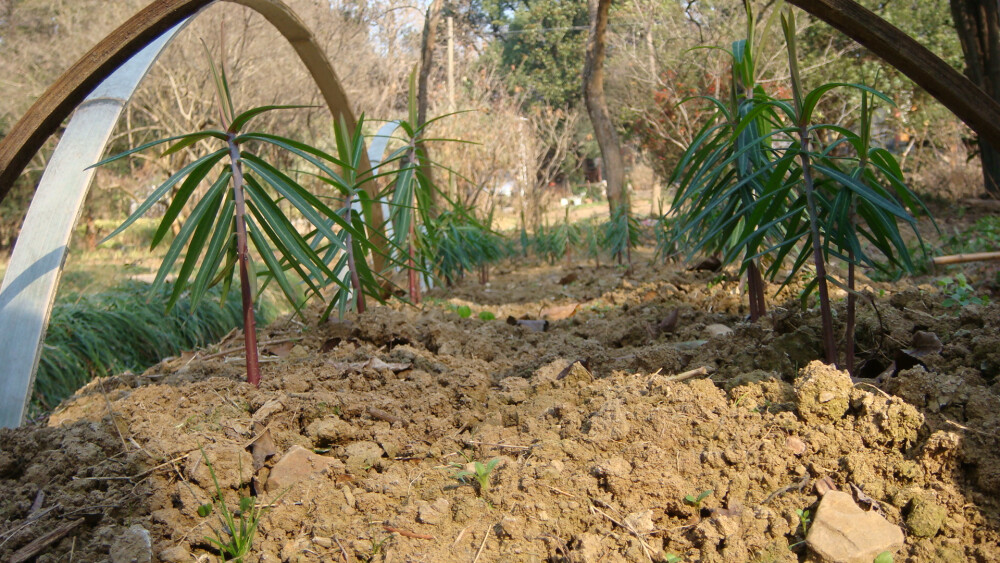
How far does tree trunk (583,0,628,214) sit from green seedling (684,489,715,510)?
5.79 meters

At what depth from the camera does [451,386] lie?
2.39m

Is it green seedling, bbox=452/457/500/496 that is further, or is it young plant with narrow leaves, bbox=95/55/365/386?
young plant with narrow leaves, bbox=95/55/365/386

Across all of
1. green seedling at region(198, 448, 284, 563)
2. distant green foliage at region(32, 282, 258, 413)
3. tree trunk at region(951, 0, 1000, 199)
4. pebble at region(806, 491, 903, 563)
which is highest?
tree trunk at region(951, 0, 1000, 199)

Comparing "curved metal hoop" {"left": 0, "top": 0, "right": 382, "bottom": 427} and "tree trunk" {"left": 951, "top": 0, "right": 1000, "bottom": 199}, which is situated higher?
"tree trunk" {"left": 951, "top": 0, "right": 1000, "bottom": 199}

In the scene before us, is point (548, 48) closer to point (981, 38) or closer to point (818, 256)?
point (981, 38)

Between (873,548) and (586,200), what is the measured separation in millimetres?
22188

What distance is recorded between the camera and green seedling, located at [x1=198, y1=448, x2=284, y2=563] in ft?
5.16

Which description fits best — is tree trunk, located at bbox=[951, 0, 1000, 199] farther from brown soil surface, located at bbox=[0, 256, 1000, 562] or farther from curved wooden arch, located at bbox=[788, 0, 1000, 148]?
curved wooden arch, located at bbox=[788, 0, 1000, 148]

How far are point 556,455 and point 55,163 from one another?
6.31ft

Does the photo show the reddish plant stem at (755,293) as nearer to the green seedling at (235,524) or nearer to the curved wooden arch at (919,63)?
the curved wooden arch at (919,63)

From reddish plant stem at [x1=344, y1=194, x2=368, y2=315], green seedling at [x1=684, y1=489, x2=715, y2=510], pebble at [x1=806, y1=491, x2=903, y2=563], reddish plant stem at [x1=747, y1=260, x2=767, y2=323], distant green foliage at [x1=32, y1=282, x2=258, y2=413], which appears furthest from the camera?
distant green foliage at [x1=32, y1=282, x2=258, y2=413]

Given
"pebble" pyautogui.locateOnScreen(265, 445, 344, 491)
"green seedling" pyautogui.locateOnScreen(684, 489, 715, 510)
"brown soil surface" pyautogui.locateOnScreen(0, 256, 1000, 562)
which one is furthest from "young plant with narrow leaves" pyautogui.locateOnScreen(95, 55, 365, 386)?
"green seedling" pyautogui.locateOnScreen(684, 489, 715, 510)

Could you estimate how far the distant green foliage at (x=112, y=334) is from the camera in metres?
4.11

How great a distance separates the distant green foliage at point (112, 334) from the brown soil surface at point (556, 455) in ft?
6.15
